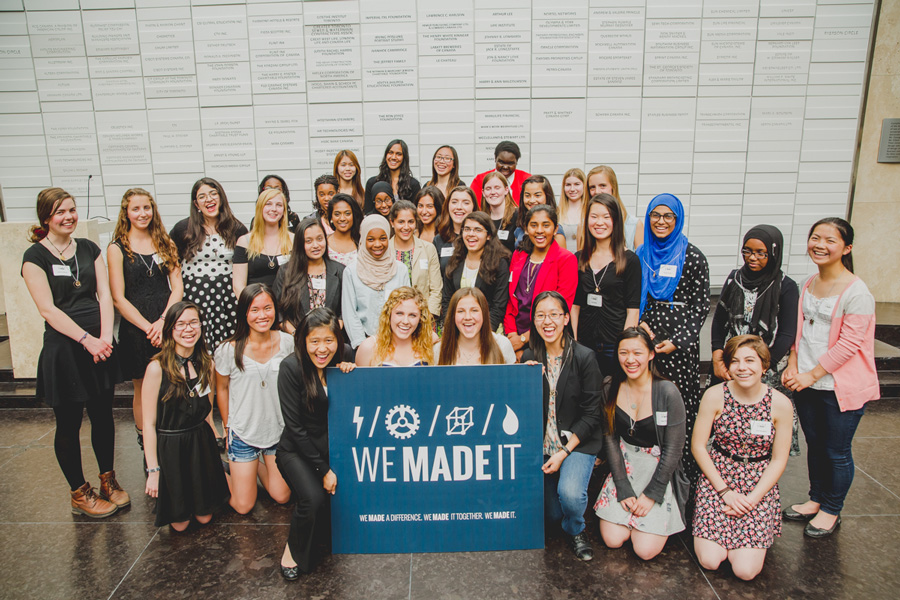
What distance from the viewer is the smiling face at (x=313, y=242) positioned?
11.7 feet

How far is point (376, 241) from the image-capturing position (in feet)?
11.6

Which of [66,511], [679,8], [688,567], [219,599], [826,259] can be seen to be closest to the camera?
[219,599]

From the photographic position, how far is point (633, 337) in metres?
2.83

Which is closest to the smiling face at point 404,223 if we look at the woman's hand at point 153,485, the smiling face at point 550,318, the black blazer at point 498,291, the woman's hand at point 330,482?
the black blazer at point 498,291

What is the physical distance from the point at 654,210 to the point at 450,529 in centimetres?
213

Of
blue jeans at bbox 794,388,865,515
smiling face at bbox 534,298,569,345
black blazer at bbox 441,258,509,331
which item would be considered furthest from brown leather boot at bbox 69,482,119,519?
blue jeans at bbox 794,388,865,515

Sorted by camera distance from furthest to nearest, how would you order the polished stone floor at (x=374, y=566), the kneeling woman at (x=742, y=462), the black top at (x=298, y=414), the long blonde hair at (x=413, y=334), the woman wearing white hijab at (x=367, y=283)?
the woman wearing white hijab at (x=367, y=283), the long blonde hair at (x=413, y=334), the black top at (x=298, y=414), the kneeling woman at (x=742, y=462), the polished stone floor at (x=374, y=566)

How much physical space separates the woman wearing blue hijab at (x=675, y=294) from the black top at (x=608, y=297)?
0.32ft

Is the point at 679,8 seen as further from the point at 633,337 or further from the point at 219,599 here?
the point at 219,599

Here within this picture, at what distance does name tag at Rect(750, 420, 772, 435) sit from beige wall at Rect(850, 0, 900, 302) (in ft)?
15.2

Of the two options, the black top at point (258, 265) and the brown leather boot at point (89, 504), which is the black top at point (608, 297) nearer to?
the black top at point (258, 265)

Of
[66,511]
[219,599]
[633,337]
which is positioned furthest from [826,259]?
[66,511]

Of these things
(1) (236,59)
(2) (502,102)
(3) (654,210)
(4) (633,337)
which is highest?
(1) (236,59)

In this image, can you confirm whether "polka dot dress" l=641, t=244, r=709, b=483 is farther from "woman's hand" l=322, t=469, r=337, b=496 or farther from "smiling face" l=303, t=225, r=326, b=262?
"smiling face" l=303, t=225, r=326, b=262
